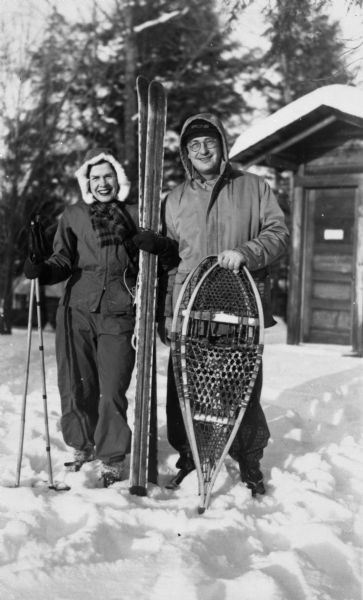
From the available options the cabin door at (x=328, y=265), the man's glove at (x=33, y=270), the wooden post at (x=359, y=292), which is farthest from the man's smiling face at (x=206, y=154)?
the cabin door at (x=328, y=265)

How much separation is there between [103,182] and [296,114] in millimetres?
5621

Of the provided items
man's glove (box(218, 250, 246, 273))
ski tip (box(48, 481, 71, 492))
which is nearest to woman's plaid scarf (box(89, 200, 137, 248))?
man's glove (box(218, 250, 246, 273))

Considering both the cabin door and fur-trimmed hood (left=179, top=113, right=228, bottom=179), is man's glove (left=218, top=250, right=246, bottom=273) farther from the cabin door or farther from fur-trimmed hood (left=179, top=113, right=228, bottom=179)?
the cabin door

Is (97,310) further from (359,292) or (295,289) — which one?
(295,289)

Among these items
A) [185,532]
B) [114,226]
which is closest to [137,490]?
[185,532]

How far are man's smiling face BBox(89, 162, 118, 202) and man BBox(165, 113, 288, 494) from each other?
40 cm

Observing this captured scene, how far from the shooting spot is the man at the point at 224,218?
3.46 m

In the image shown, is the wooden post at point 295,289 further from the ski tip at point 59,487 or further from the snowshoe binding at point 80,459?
the ski tip at point 59,487

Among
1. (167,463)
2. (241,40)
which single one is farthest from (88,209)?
(241,40)

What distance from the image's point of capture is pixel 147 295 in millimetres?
3469

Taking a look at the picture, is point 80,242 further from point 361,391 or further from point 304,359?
point 304,359

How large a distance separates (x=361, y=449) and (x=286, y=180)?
14347 mm

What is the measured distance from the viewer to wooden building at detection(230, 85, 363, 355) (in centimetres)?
891

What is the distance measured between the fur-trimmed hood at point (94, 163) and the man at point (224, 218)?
34 cm
